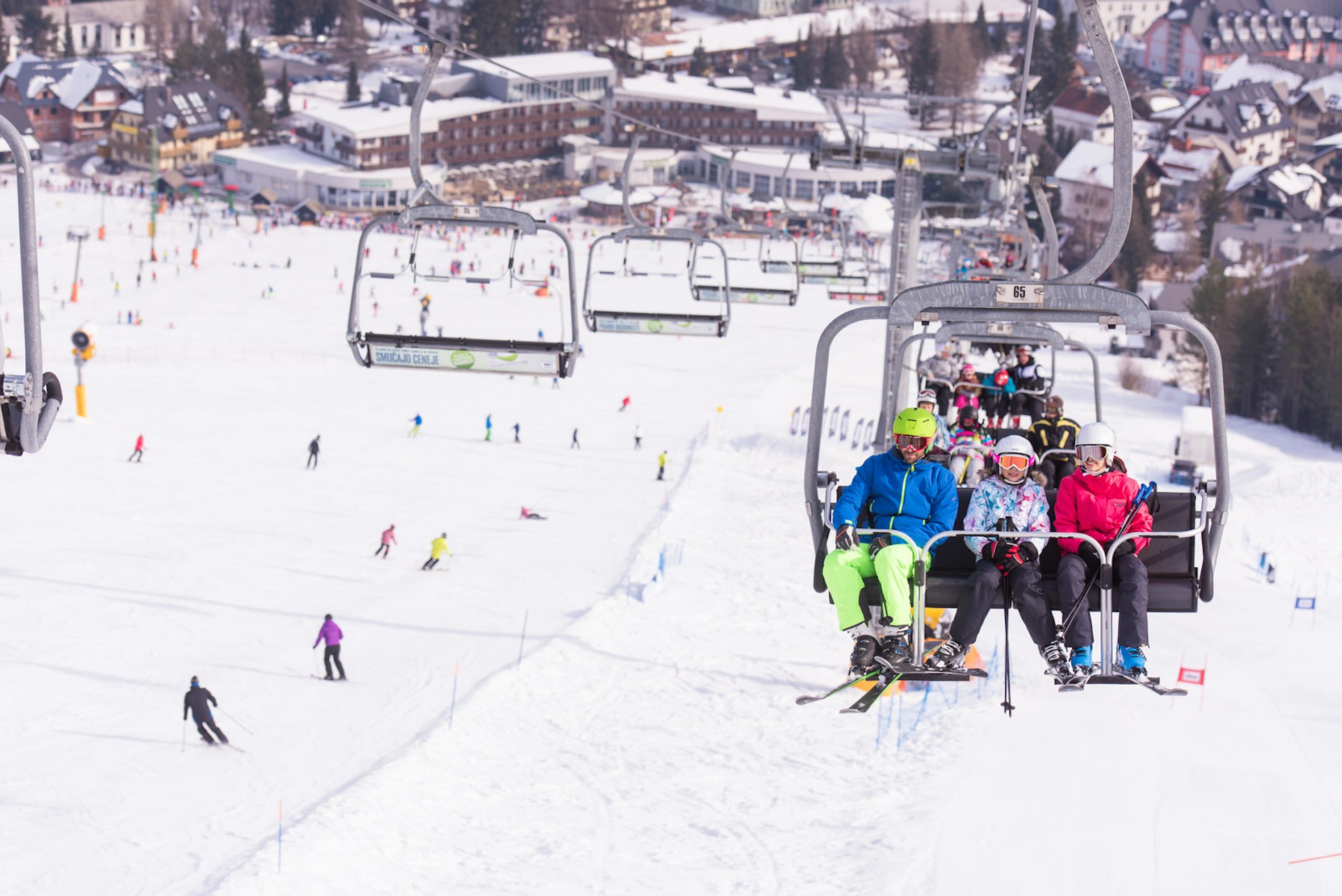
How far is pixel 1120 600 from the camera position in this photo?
26.8ft

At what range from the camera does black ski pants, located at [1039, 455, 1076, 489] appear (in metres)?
10.5

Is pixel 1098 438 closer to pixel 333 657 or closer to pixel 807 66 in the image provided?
pixel 333 657

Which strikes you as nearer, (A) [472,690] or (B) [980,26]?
(A) [472,690]

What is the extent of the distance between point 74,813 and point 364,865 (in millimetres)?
3094

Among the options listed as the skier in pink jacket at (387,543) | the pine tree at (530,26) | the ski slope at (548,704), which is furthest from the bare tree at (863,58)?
the skier in pink jacket at (387,543)

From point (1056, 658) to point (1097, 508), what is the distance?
2.65ft

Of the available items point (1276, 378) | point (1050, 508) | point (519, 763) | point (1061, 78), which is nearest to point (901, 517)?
point (1050, 508)

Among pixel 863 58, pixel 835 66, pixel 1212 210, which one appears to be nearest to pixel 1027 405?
pixel 1212 210

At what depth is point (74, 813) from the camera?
16.7 metres

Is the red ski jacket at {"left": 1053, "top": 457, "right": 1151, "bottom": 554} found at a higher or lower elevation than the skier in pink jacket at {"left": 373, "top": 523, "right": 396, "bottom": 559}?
higher

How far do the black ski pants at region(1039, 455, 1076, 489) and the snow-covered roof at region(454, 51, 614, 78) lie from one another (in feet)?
239

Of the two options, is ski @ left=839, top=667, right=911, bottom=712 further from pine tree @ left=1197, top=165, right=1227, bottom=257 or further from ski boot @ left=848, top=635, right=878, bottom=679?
pine tree @ left=1197, top=165, right=1227, bottom=257

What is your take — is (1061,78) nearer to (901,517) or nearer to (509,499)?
(509,499)

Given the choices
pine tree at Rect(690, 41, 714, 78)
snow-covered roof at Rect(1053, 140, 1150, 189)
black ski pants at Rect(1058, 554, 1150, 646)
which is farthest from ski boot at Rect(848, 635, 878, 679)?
pine tree at Rect(690, 41, 714, 78)
